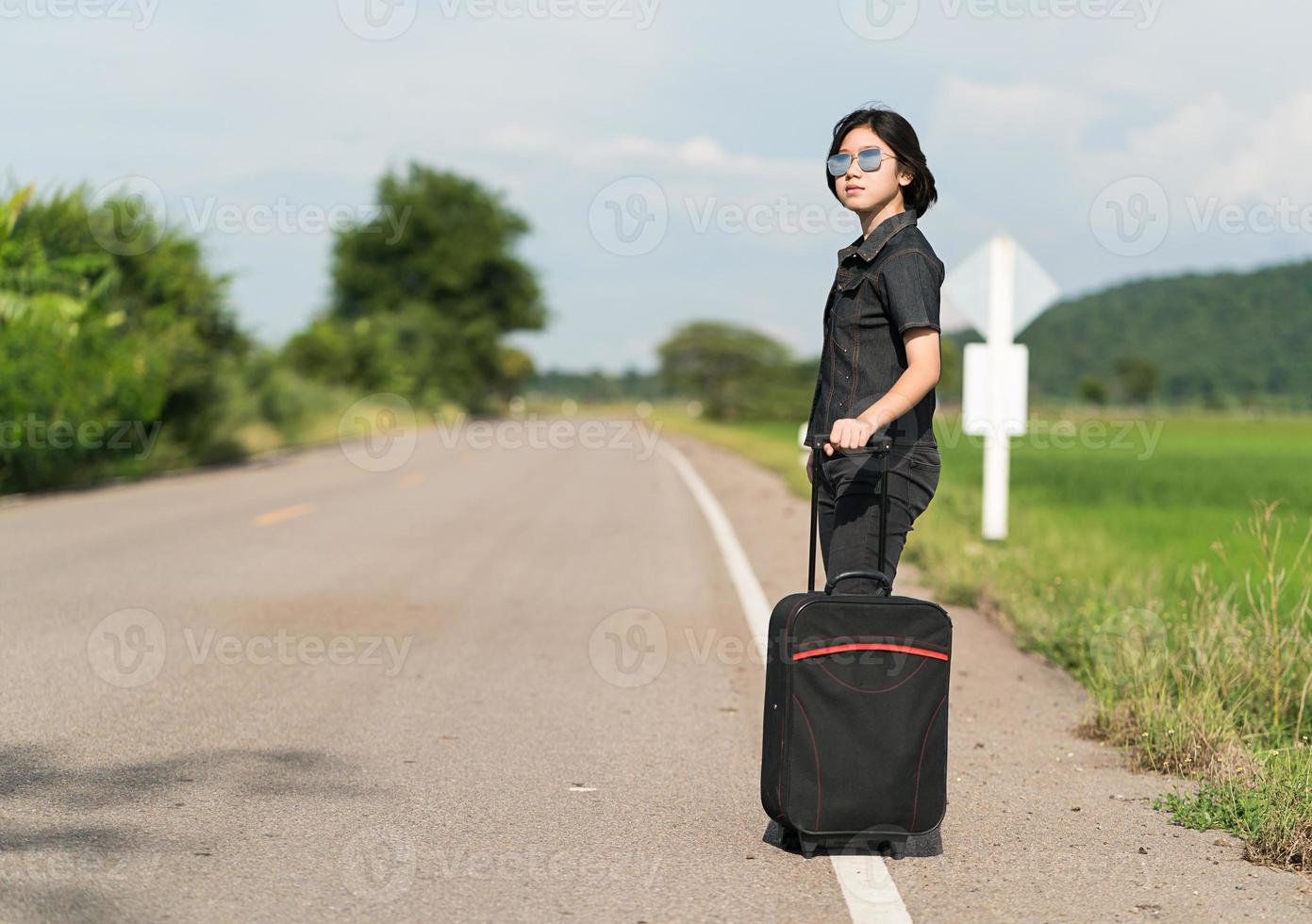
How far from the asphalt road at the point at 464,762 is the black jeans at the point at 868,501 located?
0.92 m

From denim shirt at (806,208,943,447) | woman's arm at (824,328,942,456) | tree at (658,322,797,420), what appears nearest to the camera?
woman's arm at (824,328,942,456)

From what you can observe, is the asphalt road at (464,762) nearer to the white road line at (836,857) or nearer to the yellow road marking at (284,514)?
the white road line at (836,857)

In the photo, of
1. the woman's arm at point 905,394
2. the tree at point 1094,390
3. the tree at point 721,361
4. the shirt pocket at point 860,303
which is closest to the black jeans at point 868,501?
the woman's arm at point 905,394

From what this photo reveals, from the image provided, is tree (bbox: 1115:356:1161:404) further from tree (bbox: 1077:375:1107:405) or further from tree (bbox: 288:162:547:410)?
tree (bbox: 288:162:547:410)

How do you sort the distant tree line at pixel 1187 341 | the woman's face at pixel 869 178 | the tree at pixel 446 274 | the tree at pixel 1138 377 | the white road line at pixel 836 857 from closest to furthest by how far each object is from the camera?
the white road line at pixel 836 857 < the woman's face at pixel 869 178 < the tree at pixel 446 274 < the distant tree line at pixel 1187 341 < the tree at pixel 1138 377

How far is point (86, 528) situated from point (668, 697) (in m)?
8.38

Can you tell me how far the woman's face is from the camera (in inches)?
162

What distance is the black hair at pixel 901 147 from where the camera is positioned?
4.10 meters

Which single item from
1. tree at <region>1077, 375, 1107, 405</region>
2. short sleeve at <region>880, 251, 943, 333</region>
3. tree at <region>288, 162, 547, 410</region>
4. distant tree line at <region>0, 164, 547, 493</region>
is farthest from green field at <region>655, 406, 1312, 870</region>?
tree at <region>1077, 375, 1107, 405</region>

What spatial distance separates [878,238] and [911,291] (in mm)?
255

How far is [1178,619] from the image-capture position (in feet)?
24.1

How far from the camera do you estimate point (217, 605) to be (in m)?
8.62

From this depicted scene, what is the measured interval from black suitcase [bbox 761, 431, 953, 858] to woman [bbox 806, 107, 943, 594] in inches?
3.5

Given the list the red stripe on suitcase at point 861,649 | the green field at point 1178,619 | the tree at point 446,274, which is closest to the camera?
the red stripe on suitcase at point 861,649
